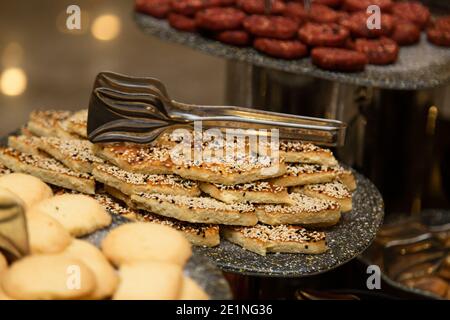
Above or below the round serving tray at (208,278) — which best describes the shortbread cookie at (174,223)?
below

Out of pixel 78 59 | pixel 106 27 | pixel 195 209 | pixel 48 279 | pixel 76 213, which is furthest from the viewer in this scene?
pixel 106 27

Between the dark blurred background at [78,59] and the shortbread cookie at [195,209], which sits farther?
the dark blurred background at [78,59]

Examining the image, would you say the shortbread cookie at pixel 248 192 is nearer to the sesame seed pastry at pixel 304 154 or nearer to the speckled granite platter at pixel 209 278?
the sesame seed pastry at pixel 304 154

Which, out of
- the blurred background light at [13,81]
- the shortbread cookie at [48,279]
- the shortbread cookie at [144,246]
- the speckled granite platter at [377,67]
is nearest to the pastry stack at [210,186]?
the shortbread cookie at [144,246]

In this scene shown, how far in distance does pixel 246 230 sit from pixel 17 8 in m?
4.35

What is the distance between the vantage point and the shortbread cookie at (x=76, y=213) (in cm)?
116

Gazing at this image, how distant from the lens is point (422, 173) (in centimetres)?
294

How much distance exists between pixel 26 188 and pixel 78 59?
11.6 ft

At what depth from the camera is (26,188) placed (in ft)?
4.20

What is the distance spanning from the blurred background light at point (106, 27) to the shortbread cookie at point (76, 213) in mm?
3866

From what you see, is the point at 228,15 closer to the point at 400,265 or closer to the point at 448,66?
the point at 448,66

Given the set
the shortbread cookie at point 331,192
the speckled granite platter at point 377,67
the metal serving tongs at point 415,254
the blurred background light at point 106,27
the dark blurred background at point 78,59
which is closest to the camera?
the shortbread cookie at point 331,192

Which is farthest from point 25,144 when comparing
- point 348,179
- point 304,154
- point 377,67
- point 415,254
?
point 377,67

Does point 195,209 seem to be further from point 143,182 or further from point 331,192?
point 331,192
